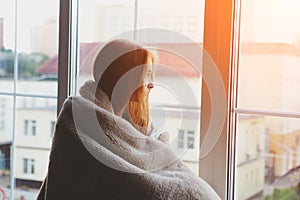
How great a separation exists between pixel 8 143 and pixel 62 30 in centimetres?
60

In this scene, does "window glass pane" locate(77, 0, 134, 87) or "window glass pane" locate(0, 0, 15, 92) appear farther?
"window glass pane" locate(0, 0, 15, 92)

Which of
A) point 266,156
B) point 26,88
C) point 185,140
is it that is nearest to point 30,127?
point 26,88

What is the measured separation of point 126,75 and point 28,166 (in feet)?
2.90

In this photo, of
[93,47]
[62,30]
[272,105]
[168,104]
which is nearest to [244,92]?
[272,105]

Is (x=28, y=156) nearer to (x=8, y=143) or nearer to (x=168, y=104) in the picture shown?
(x=8, y=143)

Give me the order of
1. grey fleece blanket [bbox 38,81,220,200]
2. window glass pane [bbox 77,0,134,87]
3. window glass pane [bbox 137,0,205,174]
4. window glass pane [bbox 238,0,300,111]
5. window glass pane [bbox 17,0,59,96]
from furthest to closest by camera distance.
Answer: window glass pane [bbox 17,0,59,96] → window glass pane [bbox 77,0,134,87] → window glass pane [bbox 137,0,205,174] → window glass pane [bbox 238,0,300,111] → grey fleece blanket [bbox 38,81,220,200]

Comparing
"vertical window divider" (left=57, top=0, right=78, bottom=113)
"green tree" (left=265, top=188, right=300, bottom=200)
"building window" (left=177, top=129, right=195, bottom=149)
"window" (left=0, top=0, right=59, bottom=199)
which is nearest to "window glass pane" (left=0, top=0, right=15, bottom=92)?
"window" (left=0, top=0, right=59, bottom=199)

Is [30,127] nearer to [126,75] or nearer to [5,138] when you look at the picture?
[5,138]

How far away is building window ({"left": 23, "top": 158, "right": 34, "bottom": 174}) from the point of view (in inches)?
80.6

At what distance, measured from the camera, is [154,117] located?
1.67 m

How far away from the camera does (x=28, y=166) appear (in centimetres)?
205

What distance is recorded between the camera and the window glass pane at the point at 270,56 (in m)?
1.50

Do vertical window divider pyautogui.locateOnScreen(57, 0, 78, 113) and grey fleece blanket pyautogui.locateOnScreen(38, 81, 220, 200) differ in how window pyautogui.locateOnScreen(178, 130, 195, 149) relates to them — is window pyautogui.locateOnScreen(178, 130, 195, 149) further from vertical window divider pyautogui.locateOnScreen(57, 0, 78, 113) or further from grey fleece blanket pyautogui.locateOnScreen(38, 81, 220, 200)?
vertical window divider pyautogui.locateOnScreen(57, 0, 78, 113)

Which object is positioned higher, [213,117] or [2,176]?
[213,117]
